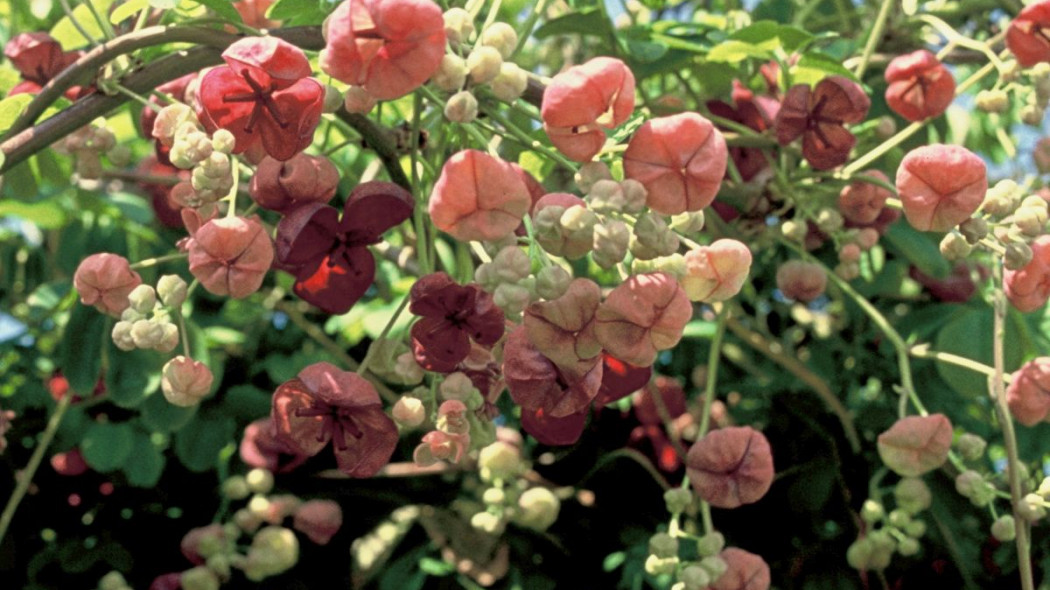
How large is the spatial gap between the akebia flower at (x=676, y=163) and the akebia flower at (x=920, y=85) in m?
0.48

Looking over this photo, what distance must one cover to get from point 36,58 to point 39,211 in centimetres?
51

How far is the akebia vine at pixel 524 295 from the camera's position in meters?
0.91

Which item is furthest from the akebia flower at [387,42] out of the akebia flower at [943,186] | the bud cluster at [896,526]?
the bud cluster at [896,526]

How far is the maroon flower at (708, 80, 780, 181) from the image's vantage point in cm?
143

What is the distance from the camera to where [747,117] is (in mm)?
1448

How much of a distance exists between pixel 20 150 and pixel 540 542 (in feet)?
2.68

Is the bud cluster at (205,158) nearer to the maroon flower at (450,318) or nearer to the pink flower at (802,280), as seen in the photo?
the maroon flower at (450,318)

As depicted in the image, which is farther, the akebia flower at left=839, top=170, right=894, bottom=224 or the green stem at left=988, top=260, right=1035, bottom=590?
the akebia flower at left=839, top=170, right=894, bottom=224

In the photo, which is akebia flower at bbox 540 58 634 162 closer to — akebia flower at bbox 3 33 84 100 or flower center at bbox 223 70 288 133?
flower center at bbox 223 70 288 133

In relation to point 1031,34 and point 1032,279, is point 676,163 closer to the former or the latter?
point 1032,279

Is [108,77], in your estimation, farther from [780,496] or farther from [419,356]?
[780,496]

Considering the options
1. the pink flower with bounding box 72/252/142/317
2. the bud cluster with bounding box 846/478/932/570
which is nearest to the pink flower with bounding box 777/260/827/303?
the bud cluster with bounding box 846/478/932/570

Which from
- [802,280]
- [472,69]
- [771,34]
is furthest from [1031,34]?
[472,69]

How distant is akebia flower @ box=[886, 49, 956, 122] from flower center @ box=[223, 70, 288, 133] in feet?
2.16
